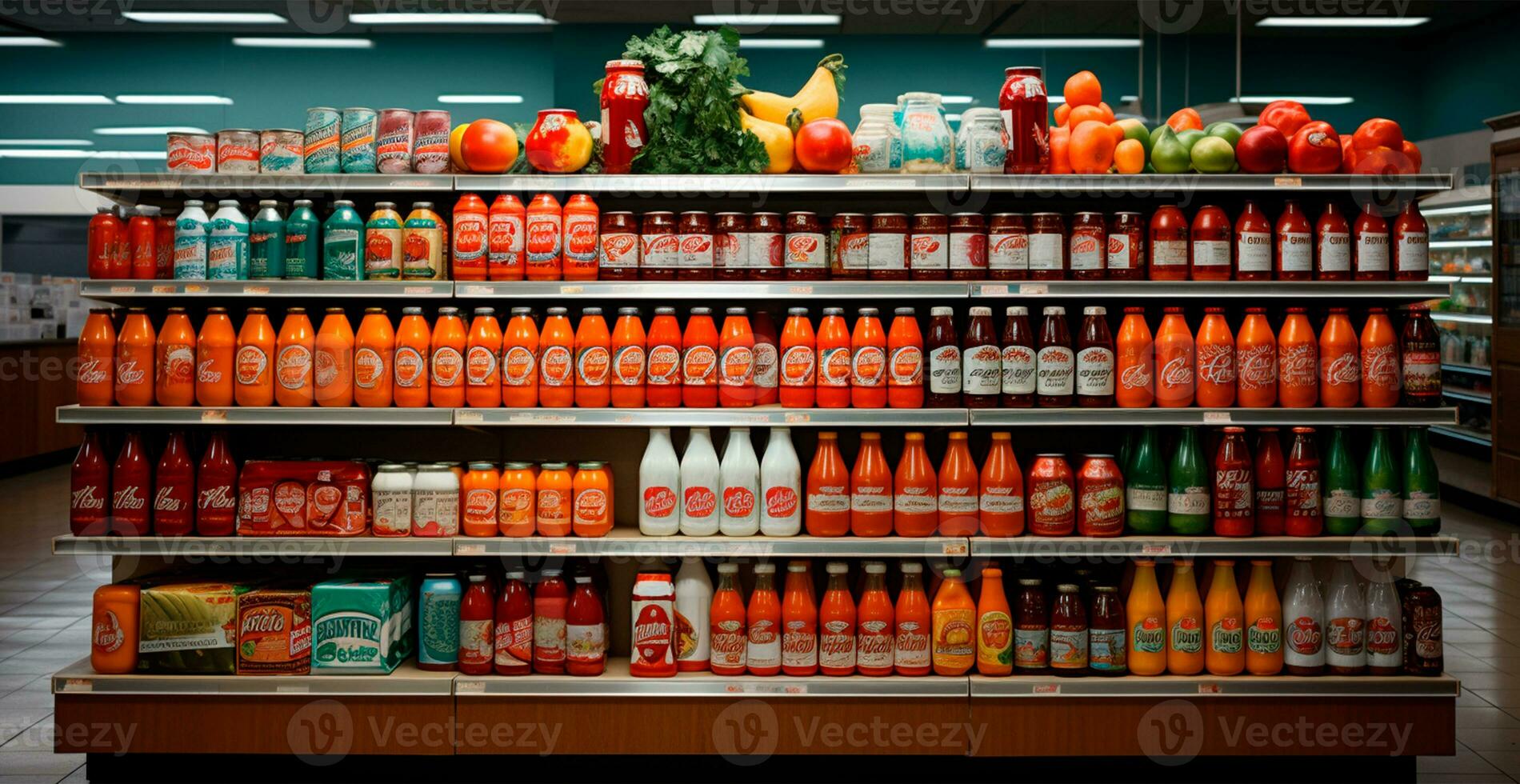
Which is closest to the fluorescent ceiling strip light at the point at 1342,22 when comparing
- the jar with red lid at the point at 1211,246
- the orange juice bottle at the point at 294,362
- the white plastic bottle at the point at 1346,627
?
the jar with red lid at the point at 1211,246

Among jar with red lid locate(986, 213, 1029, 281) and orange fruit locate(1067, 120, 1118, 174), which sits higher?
orange fruit locate(1067, 120, 1118, 174)

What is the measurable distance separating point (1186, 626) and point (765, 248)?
5.37 feet

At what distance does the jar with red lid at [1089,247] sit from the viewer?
3.13 meters

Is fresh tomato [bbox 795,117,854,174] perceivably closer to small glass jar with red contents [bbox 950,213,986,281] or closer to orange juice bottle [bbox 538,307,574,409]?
small glass jar with red contents [bbox 950,213,986,281]

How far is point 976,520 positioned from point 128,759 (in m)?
2.63

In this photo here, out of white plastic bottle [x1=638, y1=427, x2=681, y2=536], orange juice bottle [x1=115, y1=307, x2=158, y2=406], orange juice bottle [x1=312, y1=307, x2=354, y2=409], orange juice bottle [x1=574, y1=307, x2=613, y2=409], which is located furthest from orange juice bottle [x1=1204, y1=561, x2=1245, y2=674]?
orange juice bottle [x1=115, y1=307, x2=158, y2=406]

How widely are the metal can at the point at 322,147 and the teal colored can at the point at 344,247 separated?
0.47 ft

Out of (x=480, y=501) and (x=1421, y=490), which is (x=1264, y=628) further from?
(x=480, y=501)

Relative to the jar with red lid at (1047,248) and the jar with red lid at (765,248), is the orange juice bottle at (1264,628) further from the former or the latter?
the jar with red lid at (765,248)

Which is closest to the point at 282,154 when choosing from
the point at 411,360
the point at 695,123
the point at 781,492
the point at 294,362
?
the point at 294,362

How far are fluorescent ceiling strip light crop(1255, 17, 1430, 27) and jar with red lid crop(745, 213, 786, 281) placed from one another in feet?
21.3

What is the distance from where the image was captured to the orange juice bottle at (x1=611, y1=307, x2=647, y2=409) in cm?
316

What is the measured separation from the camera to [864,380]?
10.3 ft

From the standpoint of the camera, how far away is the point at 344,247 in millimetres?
3152
